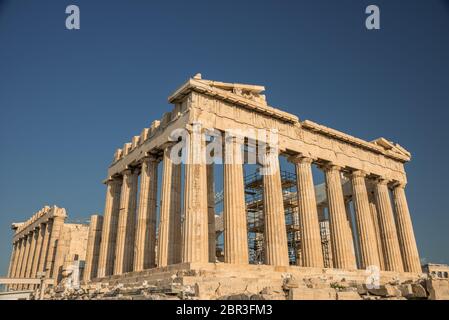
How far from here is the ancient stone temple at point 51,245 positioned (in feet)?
138

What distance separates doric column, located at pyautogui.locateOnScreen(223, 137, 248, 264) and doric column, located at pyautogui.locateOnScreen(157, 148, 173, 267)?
361 cm

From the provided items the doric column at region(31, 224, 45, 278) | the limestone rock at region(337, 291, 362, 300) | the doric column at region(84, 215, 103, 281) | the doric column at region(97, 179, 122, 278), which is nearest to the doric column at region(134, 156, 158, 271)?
the doric column at region(97, 179, 122, 278)

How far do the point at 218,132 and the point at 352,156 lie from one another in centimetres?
1357

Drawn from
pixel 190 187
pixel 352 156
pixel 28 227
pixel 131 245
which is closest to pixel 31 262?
pixel 28 227

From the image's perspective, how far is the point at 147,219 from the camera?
26.8 metres

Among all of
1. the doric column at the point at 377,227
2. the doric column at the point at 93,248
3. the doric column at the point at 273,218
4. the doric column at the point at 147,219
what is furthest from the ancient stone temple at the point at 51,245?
the doric column at the point at 377,227

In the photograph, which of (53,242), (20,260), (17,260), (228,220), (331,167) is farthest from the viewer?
(17,260)

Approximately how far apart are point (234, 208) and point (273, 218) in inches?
127

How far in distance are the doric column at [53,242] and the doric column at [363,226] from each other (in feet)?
104

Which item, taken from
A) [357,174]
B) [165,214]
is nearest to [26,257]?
[165,214]

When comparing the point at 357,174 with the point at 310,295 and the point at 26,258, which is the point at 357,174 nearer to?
the point at 310,295

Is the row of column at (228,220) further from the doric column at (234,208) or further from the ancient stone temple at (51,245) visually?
the ancient stone temple at (51,245)

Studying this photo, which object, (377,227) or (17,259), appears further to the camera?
(17,259)

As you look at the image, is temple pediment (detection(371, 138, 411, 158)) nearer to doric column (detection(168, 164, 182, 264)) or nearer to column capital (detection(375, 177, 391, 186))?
column capital (detection(375, 177, 391, 186))
